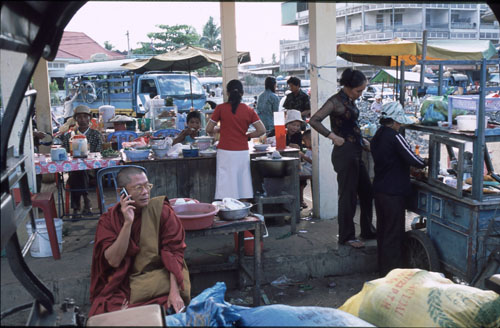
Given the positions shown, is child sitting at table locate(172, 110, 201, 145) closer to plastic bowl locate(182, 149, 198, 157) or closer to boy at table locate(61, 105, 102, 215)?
plastic bowl locate(182, 149, 198, 157)

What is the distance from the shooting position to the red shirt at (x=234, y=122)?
5.64 metres

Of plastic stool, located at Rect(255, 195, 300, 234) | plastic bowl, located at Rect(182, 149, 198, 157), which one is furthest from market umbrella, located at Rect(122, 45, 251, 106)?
plastic stool, located at Rect(255, 195, 300, 234)

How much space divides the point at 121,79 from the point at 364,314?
1744cm

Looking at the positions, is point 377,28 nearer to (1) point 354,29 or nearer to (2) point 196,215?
(1) point 354,29

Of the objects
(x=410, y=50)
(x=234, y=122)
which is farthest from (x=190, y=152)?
(x=410, y=50)

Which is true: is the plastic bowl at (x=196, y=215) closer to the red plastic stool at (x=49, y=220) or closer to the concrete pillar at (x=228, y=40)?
the red plastic stool at (x=49, y=220)

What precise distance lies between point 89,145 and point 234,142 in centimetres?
244

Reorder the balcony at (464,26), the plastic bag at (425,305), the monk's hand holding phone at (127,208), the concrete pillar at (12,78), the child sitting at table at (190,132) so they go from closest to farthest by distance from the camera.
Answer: the plastic bag at (425,305), the monk's hand holding phone at (127,208), the concrete pillar at (12,78), the child sitting at table at (190,132), the balcony at (464,26)

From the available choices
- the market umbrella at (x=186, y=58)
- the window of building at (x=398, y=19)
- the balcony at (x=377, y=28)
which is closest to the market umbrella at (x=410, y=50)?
the market umbrella at (x=186, y=58)

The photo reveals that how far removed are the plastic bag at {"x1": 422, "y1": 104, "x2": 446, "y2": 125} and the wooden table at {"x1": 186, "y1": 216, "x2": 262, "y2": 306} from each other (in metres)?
1.96

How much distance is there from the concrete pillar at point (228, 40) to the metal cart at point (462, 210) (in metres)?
4.29

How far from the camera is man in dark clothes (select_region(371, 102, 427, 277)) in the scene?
447 cm

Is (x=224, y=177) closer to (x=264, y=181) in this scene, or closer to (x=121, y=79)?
(x=264, y=181)

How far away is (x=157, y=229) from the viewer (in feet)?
10.5
